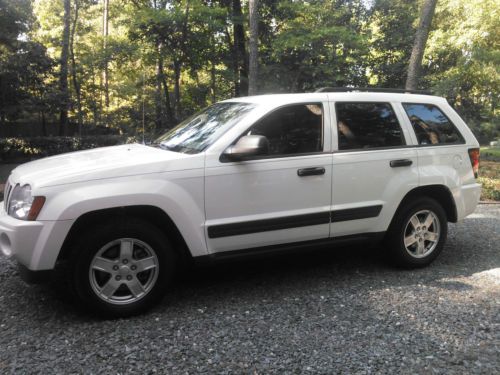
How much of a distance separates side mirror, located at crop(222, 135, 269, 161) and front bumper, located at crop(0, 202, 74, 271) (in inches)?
52.4

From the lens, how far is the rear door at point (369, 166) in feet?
13.2

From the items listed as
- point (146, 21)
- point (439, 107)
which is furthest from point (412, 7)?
point (439, 107)

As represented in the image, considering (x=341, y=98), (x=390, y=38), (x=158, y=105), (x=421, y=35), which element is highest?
(x=390, y=38)

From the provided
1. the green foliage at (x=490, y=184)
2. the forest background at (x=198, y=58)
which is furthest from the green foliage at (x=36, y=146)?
the green foliage at (x=490, y=184)

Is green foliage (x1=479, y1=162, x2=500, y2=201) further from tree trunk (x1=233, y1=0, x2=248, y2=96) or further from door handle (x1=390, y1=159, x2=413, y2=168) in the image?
tree trunk (x1=233, y1=0, x2=248, y2=96)

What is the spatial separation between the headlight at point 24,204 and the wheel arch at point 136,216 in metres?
0.28

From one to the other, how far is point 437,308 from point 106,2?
2497 centimetres

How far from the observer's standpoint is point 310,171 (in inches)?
151

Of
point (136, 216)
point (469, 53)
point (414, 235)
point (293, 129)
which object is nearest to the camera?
point (136, 216)

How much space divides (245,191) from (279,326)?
112 centimetres

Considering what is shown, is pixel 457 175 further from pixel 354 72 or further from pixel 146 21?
pixel 354 72

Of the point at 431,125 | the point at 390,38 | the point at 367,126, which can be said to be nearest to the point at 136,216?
the point at 367,126

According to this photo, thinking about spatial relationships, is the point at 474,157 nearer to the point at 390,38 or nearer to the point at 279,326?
the point at 279,326

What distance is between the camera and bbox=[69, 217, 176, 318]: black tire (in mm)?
3184
